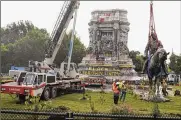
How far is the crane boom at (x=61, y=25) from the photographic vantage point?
26.1 meters

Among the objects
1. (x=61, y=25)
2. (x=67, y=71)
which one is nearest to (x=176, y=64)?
(x=67, y=71)

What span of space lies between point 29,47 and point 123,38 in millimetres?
18669

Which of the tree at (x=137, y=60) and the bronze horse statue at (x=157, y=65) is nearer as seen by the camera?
the bronze horse statue at (x=157, y=65)

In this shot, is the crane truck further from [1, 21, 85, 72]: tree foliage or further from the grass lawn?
[1, 21, 85, 72]: tree foliage

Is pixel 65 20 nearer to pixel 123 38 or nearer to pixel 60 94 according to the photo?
pixel 60 94

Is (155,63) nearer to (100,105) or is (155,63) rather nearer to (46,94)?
(100,105)

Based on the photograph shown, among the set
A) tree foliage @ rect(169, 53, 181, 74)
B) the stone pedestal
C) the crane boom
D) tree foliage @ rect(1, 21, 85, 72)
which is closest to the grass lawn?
the crane boom

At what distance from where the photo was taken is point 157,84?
2108 centimetres

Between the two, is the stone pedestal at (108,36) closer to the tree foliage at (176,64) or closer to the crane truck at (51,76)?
the tree foliage at (176,64)

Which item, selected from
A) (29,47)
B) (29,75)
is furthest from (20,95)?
(29,47)

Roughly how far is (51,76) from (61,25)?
649 cm

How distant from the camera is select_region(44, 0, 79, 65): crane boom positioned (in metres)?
26.1

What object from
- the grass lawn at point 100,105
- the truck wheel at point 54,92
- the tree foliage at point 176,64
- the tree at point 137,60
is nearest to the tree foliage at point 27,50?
the tree foliage at point 176,64

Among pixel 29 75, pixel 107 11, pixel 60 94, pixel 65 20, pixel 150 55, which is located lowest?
pixel 60 94
